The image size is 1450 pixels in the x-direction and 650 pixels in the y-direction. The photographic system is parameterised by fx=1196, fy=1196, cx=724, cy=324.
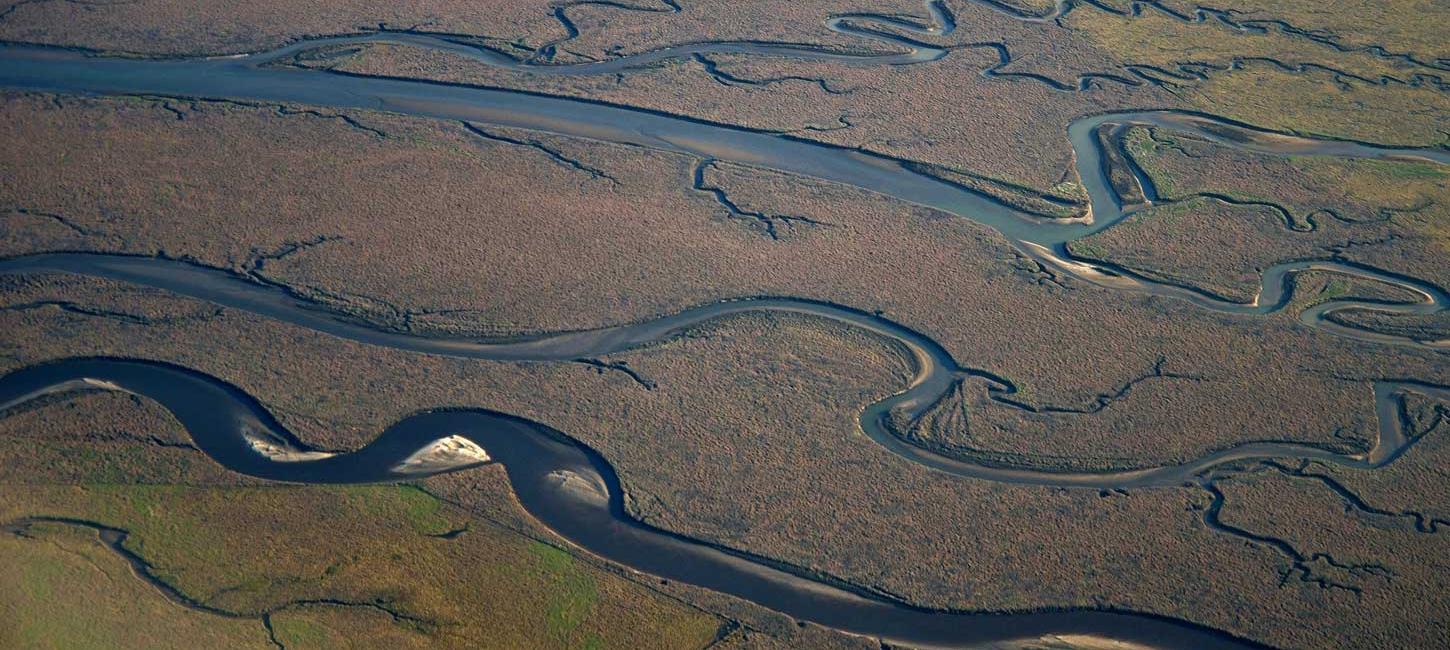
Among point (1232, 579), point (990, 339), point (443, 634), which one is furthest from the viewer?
point (990, 339)

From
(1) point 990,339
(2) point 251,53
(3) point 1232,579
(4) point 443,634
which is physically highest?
(2) point 251,53

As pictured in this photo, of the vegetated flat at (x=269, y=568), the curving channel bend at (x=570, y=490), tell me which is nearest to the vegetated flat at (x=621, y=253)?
the curving channel bend at (x=570, y=490)

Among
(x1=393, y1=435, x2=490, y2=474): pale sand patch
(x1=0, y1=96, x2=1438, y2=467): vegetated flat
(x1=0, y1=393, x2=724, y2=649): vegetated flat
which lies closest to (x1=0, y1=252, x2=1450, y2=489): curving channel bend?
(x1=0, y1=96, x2=1438, y2=467): vegetated flat

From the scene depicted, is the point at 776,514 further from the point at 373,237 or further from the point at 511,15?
the point at 511,15

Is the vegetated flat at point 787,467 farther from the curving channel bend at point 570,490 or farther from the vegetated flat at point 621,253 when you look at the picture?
the vegetated flat at point 621,253

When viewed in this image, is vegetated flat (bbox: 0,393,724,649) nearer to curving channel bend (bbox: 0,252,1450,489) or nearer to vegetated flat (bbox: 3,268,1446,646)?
vegetated flat (bbox: 3,268,1446,646)

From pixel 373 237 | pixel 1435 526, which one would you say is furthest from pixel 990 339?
pixel 373 237

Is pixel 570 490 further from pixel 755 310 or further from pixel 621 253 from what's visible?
pixel 621 253

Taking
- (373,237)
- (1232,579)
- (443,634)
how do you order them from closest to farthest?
(443,634), (1232,579), (373,237)
